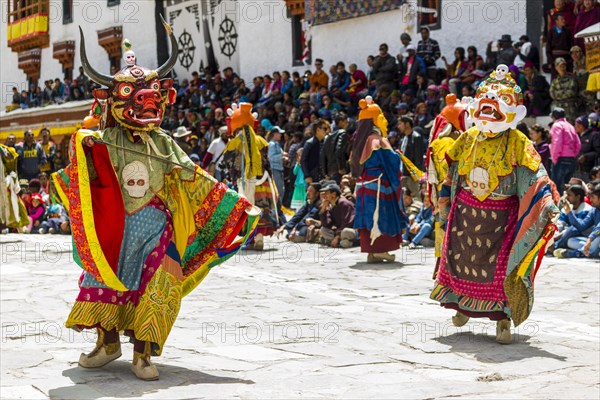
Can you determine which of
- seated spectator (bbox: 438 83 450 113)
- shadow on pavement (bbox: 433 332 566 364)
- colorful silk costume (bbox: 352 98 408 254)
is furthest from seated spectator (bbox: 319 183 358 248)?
shadow on pavement (bbox: 433 332 566 364)

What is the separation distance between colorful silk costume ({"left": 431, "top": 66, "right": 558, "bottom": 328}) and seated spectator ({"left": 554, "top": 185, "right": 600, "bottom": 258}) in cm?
396

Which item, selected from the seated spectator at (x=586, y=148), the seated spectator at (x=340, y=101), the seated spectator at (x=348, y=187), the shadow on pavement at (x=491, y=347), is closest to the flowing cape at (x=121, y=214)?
the shadow on pavement at (x=491, y=347)

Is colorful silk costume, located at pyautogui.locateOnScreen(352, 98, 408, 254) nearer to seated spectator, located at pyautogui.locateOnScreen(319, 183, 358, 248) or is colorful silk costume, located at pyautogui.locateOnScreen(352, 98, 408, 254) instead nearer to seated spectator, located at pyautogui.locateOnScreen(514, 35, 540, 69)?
seated spectator, located at pyautogui.locateOnScreen(319, 183, 358, 248)

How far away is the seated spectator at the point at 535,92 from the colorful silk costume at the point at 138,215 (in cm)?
959

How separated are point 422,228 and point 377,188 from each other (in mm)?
1477

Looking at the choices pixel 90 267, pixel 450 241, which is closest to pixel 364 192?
pixel 450 241

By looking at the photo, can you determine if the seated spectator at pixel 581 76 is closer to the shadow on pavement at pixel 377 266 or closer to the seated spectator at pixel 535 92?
the seated spectator at pixel 535 92

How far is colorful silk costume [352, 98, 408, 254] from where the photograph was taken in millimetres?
11148

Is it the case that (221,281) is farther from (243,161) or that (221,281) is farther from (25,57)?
(25,57)

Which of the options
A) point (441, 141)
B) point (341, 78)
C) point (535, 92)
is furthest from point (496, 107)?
point (341, 78)

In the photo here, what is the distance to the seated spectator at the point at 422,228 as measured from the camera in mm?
12625

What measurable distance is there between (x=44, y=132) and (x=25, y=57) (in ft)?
48.7

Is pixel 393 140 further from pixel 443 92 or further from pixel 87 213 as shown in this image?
pixel 87 213

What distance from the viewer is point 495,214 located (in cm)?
704
